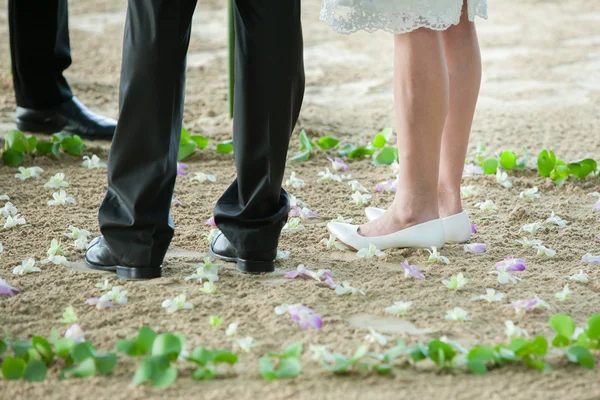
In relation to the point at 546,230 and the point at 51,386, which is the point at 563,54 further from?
the point at 51,386

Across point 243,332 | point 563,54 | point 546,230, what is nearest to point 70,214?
point 243,332

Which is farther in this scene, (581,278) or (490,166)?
(490,166)

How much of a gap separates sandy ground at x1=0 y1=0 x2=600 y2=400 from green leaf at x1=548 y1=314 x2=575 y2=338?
0.22 ft

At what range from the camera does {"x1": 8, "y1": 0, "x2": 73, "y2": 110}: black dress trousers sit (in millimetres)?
3191

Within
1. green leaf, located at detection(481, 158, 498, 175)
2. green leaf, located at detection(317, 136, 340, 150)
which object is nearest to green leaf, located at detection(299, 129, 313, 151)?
green leaf, located at detection(317, 136, 340, 150)

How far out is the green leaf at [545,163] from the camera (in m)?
2.75

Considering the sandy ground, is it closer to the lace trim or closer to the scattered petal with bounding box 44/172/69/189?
the scattered petal with bounding box 44/172/69/189

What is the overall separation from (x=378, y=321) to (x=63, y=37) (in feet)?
6.85

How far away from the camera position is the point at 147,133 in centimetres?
177

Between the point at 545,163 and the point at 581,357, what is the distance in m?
1.33

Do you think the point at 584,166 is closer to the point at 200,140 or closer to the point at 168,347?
the point at 200,140

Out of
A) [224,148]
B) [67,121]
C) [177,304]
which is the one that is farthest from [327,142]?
[177,304]

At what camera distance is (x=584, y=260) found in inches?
81.7

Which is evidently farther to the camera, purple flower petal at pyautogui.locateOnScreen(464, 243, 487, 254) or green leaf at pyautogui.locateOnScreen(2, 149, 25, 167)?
green leaf at pyautogui.locateOnScreen(2, 149, 25, 167)
